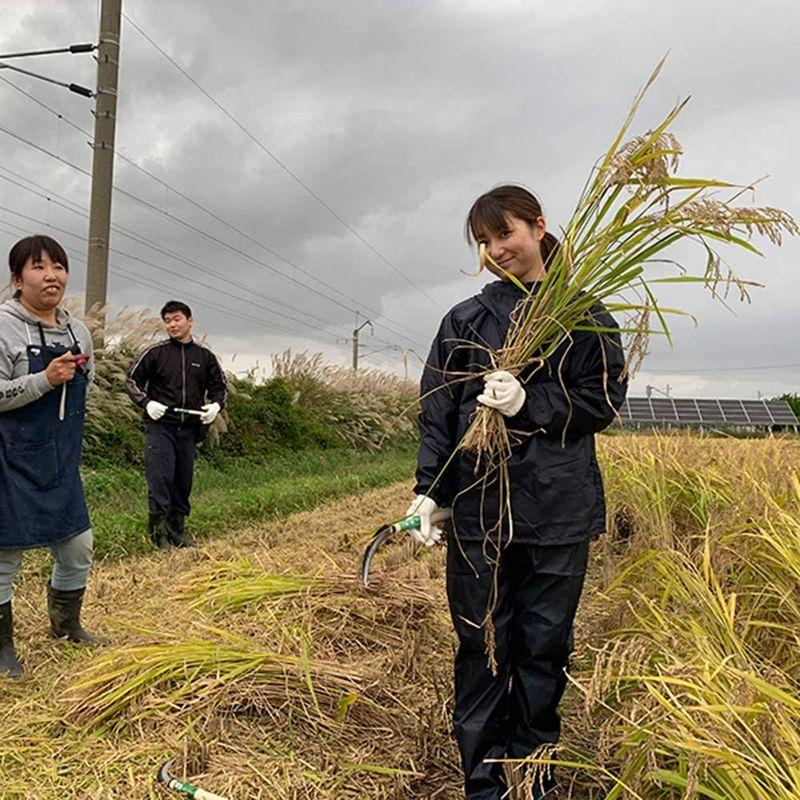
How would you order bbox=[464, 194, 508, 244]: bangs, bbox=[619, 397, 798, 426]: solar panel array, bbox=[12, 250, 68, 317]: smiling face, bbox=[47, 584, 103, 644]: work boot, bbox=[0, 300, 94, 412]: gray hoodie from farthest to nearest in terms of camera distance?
bbox=[619, 397, 798, 426]: solar panel array → bbox=[47, 584, 103, 644]: work boot → bbox=[12, 250, 68, 317]: smiling face → bbox=[0, 300, 94, 412]: gray hoodie → bbox=[464, 194, 508, 244]: bangs

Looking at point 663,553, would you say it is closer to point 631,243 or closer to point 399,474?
point 631,243

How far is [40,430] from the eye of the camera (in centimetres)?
327

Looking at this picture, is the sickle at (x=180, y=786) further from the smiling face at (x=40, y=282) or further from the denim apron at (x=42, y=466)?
the smiling face at (x=40, y=282)

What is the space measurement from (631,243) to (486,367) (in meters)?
0.53

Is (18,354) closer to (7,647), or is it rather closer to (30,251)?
(30,251)

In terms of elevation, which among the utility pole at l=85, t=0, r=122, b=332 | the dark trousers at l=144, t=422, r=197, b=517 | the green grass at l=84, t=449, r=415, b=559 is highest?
the utility pole at l=85, t=0, r=122, b=332

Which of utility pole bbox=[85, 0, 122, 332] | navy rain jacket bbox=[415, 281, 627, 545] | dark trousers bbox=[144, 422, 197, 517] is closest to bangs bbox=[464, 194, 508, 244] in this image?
navy rain jacket bbox=[415, 281, 627, 545]

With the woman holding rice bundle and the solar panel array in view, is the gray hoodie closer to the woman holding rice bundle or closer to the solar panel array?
the woman holding rice bundle

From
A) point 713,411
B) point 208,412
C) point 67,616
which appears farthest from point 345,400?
point 713,411

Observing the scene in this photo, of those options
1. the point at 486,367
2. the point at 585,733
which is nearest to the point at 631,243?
the point at 486,367

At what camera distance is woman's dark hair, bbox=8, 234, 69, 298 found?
326 centimetres

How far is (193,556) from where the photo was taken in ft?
17.1

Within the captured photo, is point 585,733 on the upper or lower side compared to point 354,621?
lower

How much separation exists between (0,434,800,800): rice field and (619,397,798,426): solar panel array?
25599 mm
